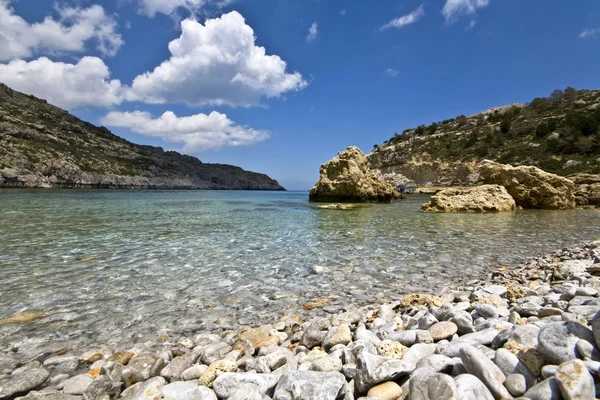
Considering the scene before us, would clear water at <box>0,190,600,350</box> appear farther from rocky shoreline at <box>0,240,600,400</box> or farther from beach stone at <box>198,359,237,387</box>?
beach stone at <box>198,359,237,387</box>

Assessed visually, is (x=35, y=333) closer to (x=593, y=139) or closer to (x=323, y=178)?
(x=323, y=178)

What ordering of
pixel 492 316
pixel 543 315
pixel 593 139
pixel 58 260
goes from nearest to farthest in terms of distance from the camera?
pixel 543 315, pixel 492 316, pixel 58 260, pixel 593 139

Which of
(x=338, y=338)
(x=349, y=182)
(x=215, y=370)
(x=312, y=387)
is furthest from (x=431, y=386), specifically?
(x=349, y=182)

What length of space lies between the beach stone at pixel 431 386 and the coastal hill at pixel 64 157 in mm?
106449

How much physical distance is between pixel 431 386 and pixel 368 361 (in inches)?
24.9

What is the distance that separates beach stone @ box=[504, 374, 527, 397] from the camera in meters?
2.22

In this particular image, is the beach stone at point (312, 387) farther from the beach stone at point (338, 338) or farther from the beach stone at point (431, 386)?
the beach stone at point (338, 338)

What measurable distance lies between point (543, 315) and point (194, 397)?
4112mm

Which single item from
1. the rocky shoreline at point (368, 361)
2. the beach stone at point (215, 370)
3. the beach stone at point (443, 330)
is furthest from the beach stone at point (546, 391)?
the beach stone at point (215, 370)

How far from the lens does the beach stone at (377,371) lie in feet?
8.59

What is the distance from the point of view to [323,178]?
41.9 m

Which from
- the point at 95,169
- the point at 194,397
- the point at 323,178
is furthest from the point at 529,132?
the point at 95,169

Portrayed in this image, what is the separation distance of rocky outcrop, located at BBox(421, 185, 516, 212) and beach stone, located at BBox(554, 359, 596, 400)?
2523cm

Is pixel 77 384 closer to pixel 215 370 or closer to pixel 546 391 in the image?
pixel 215 370
